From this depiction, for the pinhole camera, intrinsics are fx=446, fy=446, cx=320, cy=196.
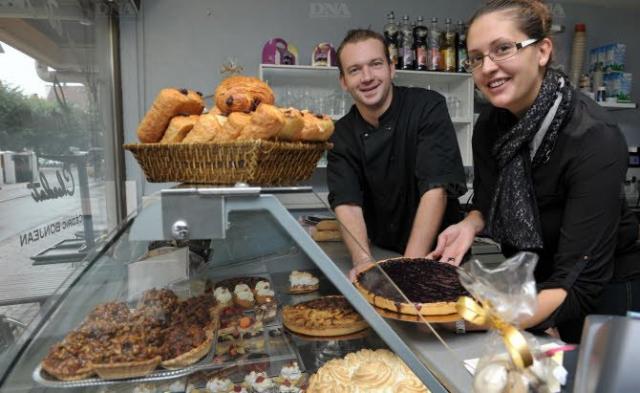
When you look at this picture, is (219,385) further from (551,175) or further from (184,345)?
(551,175)

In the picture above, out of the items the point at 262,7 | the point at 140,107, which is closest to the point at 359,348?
the point at 140,107

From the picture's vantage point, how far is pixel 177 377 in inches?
37.0

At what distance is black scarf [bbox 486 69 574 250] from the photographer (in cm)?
126

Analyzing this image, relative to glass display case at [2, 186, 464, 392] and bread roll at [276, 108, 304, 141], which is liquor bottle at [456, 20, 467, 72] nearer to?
glass display case at [2, 186, 464, 392]

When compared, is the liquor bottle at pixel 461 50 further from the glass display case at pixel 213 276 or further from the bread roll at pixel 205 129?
the bread roll at pixel 205 129

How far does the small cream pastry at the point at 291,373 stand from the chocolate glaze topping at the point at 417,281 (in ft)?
0.88

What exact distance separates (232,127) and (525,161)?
3.03ft

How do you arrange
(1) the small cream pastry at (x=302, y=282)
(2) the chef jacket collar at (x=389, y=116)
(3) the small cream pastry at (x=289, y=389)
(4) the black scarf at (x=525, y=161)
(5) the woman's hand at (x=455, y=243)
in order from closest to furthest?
(3) the small cream pastry at (x=289, y=389) → (1) the small cream pastry at (x=302, y=282) → (4) the black scarf at (x=525, y=161) → (5) the woman's hand at (x=455, y=243) → (2) the chef jacket collar at (x=389, y=116)

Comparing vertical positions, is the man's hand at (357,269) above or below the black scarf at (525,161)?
below

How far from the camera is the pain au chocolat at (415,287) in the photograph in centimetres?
95

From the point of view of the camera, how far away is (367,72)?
6.10ft

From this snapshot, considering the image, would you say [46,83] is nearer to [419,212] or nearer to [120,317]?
[120,317]

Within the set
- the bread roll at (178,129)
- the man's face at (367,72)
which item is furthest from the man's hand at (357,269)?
the man's face at (367,72)

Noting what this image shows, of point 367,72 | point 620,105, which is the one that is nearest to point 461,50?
point 620,105
